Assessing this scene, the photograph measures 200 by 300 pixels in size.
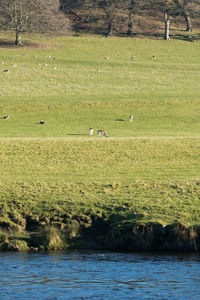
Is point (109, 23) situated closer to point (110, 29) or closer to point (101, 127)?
point (110, 29)

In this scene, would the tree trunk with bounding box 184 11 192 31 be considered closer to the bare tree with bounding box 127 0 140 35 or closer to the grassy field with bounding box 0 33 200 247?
the bare tree with bounding box 127 0 140 35

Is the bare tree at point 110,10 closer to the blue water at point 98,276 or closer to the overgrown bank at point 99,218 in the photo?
the overgrown bank at point 99,218

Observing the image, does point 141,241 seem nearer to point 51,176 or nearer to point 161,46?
point 51,176

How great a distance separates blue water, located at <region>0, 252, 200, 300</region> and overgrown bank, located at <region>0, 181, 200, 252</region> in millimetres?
883

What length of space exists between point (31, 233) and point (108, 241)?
10.8ft

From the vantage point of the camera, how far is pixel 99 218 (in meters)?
24.5

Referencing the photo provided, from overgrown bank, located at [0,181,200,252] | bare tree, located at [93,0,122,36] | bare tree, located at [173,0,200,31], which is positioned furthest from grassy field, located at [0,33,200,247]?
bare tree, located at [173,0,200,31]

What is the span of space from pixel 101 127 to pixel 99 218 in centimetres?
3091

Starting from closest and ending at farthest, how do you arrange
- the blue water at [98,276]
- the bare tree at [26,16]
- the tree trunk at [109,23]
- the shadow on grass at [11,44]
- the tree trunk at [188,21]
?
the blue water at [98,276] → the bare tree at [26,16] → the shadow on grass at [11,44] → the tree trunk at [109,23] → the tree trunk at [188,21]

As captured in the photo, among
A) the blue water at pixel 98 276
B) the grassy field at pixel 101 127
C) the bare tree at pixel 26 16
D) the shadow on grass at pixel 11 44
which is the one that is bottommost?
the blue water at pixel 98 276

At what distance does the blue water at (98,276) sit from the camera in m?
17.2

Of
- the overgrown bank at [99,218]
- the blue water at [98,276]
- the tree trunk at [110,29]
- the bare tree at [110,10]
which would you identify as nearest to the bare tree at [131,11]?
the bare tree at [110,10]

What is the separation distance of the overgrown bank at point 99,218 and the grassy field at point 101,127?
9cm

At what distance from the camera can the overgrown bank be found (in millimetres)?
22547
